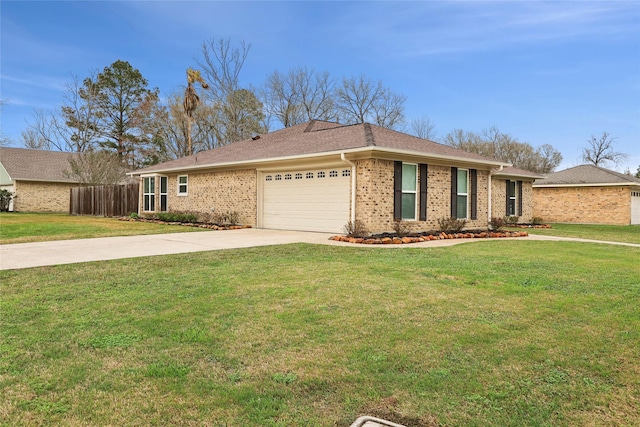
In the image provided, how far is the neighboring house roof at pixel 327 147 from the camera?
1271 cm

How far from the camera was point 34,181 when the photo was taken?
31.2m

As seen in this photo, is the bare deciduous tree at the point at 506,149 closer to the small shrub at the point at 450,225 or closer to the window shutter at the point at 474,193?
the window shutter at the point at 474,193

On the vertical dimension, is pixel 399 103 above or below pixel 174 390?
above

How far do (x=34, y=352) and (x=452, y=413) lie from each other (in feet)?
10.5

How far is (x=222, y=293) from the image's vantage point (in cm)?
529

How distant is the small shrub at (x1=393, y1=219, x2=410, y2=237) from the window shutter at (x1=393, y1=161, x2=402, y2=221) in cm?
13

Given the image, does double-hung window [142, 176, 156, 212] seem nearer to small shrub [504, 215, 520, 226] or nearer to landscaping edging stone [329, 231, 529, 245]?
landscaping edging stone [329, 231, 529, 245]

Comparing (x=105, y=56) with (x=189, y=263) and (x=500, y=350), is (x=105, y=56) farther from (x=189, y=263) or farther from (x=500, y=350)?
(x=500, y=350)

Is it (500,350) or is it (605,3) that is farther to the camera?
(605,3)

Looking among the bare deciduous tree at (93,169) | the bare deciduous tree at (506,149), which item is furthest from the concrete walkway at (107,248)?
the bare deciduous tree at (506,149)

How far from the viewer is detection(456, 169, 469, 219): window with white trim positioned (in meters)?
15.0

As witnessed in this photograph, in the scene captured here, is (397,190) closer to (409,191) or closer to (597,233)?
(409,191)

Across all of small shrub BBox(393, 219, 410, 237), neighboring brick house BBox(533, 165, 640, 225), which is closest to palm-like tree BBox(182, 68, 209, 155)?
small shrub BBox(393, 219, 410, 237)

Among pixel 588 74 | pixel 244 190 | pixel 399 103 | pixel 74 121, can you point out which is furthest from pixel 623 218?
pixel 74 121
